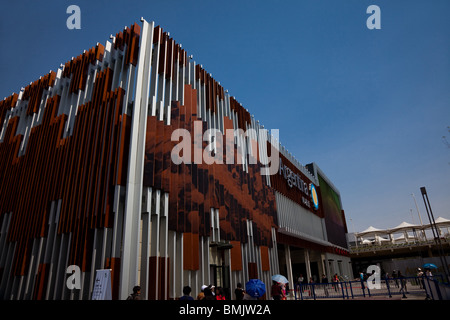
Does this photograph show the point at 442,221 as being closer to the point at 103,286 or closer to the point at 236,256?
the point at 236,256

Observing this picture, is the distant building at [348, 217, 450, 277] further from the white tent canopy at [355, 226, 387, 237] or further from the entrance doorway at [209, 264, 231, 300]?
the entrance doorway at [209, 264, 231, 300]

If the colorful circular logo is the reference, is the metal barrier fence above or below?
below

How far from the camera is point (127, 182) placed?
11.0 meters

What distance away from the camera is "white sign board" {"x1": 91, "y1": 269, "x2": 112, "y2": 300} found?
8516 mm

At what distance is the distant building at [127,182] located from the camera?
36.0ft

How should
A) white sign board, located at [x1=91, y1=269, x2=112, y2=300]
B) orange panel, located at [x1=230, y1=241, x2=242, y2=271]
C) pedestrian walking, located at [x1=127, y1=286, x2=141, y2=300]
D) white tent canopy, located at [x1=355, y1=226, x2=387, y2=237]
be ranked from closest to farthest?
pedestrian walking, located at [x1=127, y1=286, x2=141, y2=300]
white sign board, located at [x1=91, y1=269, x2=112, y2=300]
orange panel, located at [x1=230, y1=241, x2=242, y2=271]
white tent canopy, located at [x1=355, y1=226, x2=387, y2=237]

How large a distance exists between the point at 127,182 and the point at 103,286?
3.80 meters

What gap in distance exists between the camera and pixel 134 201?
1099 cm

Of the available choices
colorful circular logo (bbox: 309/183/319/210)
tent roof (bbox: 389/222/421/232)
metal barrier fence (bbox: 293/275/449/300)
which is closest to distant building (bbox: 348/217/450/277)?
tent roof (bbox: 389/222/421/232)

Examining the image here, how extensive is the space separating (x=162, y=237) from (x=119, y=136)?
15.1ft

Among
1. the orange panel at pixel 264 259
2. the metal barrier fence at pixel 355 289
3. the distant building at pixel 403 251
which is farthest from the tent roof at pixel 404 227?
the orange panel at pixel 264 259

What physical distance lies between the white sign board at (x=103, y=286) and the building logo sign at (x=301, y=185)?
64.4 feet

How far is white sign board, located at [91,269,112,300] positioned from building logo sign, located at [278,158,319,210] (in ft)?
64.4
